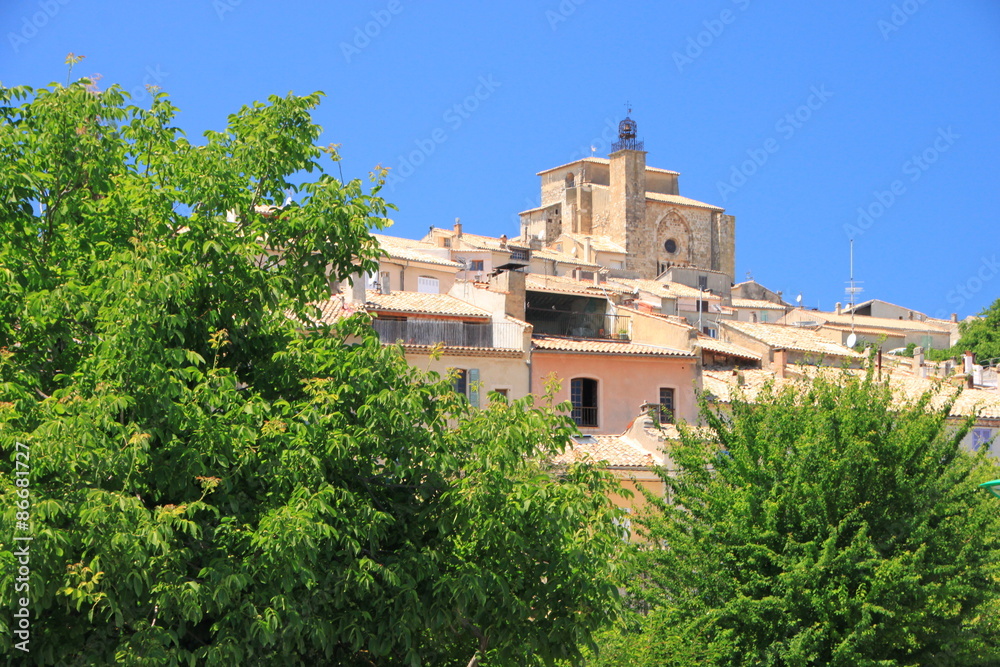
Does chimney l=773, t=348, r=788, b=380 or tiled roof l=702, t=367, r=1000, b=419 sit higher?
chimney l=773, t=348, r=788, b=380

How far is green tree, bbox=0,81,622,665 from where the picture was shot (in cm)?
988

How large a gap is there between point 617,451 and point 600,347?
5.09m

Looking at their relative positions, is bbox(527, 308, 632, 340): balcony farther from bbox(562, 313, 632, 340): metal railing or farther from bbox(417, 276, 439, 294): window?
bbox(417, 276, 439, 294): window

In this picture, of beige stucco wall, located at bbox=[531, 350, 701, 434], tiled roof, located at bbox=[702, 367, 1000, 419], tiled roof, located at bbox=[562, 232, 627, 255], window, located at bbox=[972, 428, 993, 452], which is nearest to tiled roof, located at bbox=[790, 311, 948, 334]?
tiled roof, located at bbox=[562, 232, 627, 255]

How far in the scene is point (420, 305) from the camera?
3294 centimetres

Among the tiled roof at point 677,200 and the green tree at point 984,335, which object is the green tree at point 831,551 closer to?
the green tree at point 984,335

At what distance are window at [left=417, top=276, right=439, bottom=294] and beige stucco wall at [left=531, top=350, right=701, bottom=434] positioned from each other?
737 inches

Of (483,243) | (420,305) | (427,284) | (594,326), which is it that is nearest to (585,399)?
(420,305)

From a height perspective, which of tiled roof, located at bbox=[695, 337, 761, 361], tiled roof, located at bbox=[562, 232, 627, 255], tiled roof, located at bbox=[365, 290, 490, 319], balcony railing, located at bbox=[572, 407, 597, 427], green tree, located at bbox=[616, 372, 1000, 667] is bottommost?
green tree, located at bbox=[616, 372, 1000, 667]

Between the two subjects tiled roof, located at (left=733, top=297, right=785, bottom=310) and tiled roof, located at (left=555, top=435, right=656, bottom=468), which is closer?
tiled roof, located at (left=555, top=435, right=656, bottom=468)

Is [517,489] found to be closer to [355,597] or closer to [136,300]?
[355,597]

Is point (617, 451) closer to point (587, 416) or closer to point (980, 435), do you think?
point (587, 416)

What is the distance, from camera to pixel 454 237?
2894 inches

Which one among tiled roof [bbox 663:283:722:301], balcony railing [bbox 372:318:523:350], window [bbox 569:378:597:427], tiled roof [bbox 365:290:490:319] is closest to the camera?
balcony railing [bbox 372:318:523:350]
